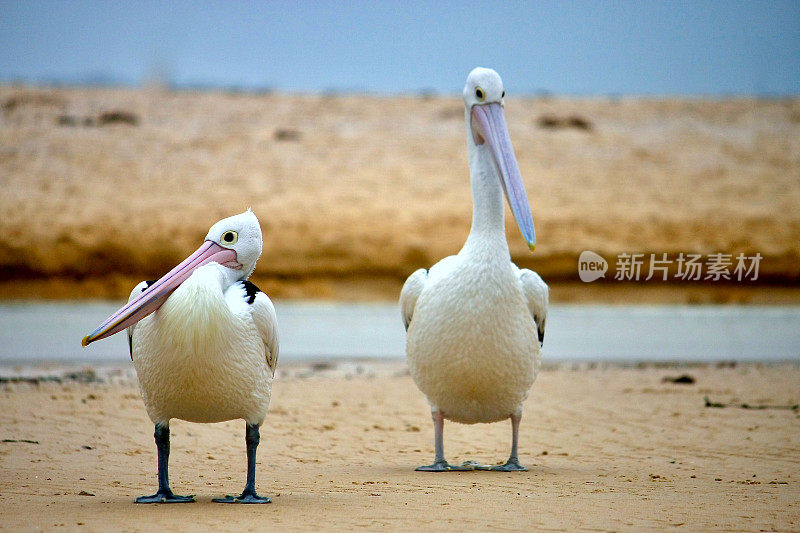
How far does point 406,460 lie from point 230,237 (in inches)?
96.1

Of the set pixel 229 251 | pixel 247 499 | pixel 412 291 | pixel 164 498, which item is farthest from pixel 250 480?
pixel 412 291

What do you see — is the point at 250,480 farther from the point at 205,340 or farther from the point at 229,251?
the point at 229,251

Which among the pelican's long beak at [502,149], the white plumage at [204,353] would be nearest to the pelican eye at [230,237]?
the white plumage at [204,353]

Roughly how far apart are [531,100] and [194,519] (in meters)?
21.6

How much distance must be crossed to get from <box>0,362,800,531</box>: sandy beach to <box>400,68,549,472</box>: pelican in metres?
0.50

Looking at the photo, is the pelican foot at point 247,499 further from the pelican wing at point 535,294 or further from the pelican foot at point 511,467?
the pelican wing at point 535,294

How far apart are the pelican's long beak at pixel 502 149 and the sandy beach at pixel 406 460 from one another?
168cm

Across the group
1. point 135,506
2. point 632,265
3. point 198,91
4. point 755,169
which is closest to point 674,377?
point 632,265

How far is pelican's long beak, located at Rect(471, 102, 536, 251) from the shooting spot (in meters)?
5.64

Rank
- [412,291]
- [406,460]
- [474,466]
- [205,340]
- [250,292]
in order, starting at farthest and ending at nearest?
1. [406,460]
2. [412,291]
3. [474,466]
4. [250,292]
5. [205,340]

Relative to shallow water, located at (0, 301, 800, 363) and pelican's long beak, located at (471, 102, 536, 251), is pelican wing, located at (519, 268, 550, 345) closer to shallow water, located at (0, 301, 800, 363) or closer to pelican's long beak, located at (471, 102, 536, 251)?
pelican's long beak, located at (471, 102, 536, 251)

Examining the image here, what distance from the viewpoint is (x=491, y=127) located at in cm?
596

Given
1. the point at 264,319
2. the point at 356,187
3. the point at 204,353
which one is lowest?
the point at 204,353

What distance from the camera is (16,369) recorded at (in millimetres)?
10977
